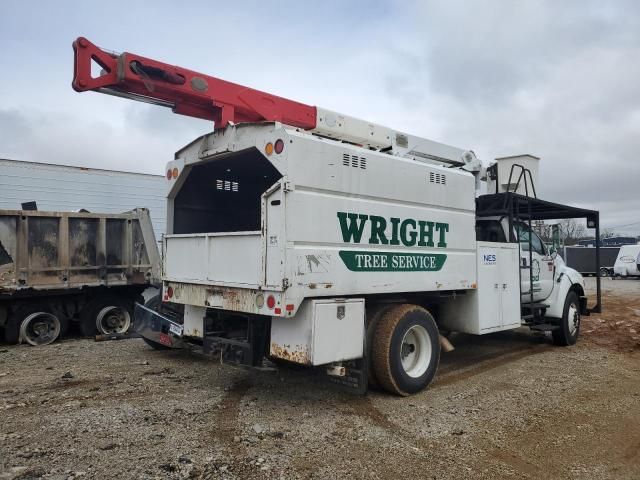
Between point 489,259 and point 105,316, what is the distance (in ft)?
23.7

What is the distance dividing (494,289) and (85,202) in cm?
1106

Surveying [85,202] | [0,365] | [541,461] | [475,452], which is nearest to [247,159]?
[475,452]

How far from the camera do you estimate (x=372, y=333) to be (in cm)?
552

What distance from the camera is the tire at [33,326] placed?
28.7 ft

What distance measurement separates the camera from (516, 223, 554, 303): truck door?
8.43 metres

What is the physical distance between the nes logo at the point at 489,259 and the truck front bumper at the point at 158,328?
13.6ft

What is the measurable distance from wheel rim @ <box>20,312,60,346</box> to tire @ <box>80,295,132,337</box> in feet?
1.62

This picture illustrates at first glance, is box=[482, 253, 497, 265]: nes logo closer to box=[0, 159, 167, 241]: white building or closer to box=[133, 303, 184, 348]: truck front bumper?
box=[133, 303, 184, 348]: truck front bumper

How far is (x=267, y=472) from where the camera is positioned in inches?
146

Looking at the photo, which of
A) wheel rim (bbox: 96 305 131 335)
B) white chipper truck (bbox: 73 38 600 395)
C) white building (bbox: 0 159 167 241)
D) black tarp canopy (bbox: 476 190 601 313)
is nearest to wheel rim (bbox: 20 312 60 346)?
wheel rim (bbox: 96 305 131 335)

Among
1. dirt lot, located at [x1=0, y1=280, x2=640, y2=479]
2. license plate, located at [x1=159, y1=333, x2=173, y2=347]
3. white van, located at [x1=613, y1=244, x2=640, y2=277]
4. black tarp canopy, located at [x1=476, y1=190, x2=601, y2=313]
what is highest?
black tarp canopy, located at [x1=476, y1=190, x2=601, y2=313]

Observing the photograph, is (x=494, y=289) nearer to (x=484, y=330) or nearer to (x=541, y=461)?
(x=484, y=330)

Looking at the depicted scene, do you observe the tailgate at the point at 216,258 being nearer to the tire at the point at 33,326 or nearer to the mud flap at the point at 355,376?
the mud flap at the point at 355,376

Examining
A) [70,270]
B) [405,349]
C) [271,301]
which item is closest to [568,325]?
[405,349]
